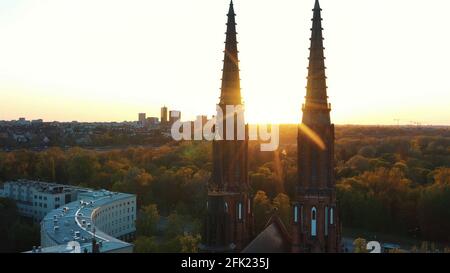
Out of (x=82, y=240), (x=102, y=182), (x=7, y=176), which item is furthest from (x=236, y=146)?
(x=7, y=176)

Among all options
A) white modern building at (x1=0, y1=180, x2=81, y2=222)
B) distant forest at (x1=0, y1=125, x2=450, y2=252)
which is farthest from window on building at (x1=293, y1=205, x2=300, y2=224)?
white modern building at (x1=0, y1=180, x2=81, y2=222)

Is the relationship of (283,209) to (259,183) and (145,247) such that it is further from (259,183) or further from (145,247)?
(145,247)

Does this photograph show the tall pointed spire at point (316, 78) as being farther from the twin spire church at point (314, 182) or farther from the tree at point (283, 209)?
the tree at point (283, 209)

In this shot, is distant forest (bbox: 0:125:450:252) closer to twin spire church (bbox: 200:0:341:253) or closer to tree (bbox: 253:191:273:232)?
tree (bbox: 253:191:273:232)

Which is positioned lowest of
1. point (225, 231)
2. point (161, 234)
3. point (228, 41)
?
point (161, 234)
